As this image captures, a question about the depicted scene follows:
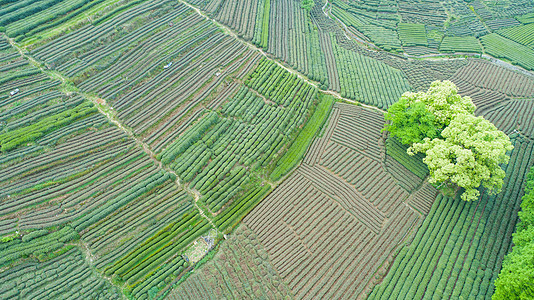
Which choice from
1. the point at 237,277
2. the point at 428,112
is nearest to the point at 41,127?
the point at 237,277

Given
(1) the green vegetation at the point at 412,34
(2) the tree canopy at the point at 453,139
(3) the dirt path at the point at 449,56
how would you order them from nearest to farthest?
(2) the tree canopy at the point at 453,139
(3) the dirt path at the point at 449,56
(1) the green vegetation at the point at 412,34

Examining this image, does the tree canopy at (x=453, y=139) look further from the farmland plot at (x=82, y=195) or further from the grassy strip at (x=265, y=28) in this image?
the farmland plot at (x=82, y=195)

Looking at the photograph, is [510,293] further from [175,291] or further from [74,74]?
[74,74]

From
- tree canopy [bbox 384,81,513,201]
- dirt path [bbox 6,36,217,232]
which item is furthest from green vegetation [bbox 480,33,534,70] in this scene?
dirt path [bbox 6,36,217,232]

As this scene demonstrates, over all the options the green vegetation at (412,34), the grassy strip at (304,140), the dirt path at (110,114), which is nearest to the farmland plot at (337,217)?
the grassy strip at (304,140)

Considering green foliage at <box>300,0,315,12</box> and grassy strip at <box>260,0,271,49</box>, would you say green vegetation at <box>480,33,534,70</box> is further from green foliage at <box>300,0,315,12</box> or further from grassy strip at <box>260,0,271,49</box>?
grassy strip at <box>260,0,271,49</box>

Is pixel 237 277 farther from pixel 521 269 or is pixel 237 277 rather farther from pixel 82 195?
pixel 521 269
